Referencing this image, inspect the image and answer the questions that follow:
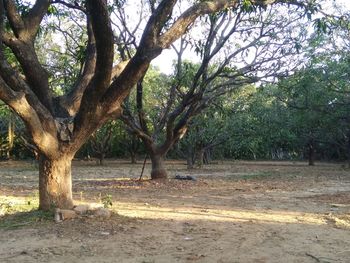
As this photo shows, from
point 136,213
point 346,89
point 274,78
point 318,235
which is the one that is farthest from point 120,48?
point 346,89

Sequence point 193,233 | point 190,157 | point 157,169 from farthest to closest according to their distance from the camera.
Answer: point 190,157 < point 157,169 < point 193,233

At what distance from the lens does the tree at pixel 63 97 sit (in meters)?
7.14

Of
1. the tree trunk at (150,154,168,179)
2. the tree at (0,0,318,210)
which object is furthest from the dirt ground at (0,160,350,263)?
the tree trunk at (150,154,168,179)

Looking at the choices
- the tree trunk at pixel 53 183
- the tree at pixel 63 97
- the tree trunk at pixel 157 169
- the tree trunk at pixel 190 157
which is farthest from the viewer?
the tree trunk at pixel 190 157

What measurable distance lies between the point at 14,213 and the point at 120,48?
23.0ft

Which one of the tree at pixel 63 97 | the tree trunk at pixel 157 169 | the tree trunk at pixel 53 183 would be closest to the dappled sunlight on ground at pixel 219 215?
the tree trunk at pixel 53 183

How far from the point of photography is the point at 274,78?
15289 millimetres

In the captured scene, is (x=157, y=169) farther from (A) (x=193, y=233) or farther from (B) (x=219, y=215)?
(A) (x=193, y=233)

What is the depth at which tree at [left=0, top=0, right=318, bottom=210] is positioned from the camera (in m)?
7.14

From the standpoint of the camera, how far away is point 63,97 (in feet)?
27.6

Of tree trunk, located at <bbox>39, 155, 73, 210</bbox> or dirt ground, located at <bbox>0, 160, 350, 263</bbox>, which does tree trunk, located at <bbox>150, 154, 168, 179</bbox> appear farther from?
tree trunk, located at <bbox>39, 155, 73, 210</bbox>

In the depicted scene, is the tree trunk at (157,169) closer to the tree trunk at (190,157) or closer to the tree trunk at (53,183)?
the tree trunk at (53,183)

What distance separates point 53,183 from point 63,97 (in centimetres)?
170

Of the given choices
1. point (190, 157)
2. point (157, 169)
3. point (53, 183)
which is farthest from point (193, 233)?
point (190, 157)
